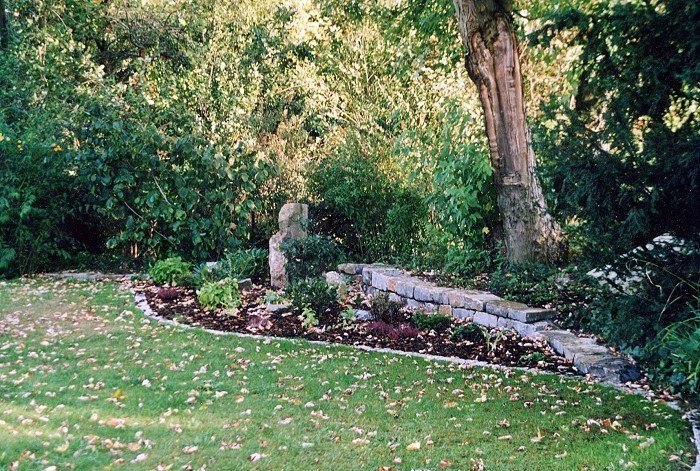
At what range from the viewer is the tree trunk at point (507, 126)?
26.5ft

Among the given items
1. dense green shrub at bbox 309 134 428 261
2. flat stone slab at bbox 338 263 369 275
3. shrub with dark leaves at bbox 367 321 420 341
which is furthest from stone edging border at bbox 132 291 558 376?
dense green shrub at bbox 309 134 428 261

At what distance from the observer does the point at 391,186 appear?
1091 cm

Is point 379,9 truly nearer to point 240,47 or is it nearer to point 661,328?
point 240,47

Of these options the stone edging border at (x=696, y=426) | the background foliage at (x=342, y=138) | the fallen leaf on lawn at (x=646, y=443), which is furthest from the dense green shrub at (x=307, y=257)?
the fallen leaf on lawn at (x=646, y=443)

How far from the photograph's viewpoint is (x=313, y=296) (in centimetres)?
791

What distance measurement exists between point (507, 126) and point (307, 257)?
3.01m

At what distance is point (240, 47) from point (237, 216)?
14.9 ft

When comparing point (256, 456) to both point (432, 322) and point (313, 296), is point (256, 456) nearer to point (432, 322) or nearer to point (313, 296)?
point (432, 322)

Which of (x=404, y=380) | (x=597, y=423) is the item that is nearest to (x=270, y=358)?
(x=404, y=380)

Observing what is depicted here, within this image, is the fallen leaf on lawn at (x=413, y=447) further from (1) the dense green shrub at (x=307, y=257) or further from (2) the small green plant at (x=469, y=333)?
(1) the dense green shrub at (x=307, y=257)

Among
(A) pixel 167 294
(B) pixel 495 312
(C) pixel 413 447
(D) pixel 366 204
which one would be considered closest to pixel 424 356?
(B) pixel 495 312

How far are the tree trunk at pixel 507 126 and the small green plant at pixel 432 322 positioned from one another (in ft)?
5.16

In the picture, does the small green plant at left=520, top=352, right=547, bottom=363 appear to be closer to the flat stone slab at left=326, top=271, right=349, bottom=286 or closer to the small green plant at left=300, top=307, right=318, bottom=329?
the small green plant at left=300, top=307, right=318, bottom=329

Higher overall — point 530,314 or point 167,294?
point 530,314
